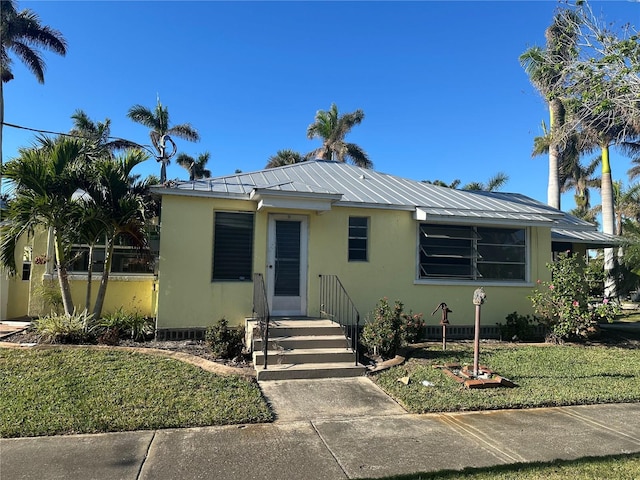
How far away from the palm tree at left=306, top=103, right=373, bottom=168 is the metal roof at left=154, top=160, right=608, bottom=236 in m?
16.7

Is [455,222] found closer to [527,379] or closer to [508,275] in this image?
[508,275]

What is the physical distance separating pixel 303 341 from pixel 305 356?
397mm

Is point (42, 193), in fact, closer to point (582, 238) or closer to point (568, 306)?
point (568, 306)

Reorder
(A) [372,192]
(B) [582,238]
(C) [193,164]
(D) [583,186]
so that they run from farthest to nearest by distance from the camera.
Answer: (D) [583,186], (C) [193,164], (B) [582,238], (A) [372,192]

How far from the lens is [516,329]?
9.88m

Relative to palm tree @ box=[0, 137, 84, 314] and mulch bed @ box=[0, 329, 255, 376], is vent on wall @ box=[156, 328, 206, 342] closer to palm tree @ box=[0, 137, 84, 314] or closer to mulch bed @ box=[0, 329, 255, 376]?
mulch bed @ box=[0, 329, 255, 376]

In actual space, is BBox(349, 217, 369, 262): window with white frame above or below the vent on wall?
above

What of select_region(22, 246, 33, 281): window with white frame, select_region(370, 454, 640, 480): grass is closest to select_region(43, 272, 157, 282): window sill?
select_region(22, 246, 33, 281): window with white frame

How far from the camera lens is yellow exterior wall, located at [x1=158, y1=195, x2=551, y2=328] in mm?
8336

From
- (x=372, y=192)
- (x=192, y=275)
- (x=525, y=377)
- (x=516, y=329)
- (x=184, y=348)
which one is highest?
(x=372, y=192)

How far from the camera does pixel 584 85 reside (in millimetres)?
8453

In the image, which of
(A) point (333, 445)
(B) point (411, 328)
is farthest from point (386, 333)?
(A) point (333, 445)

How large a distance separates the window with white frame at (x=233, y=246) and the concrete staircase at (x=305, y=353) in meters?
1.40

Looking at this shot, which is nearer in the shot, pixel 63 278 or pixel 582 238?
pixel 63 278
